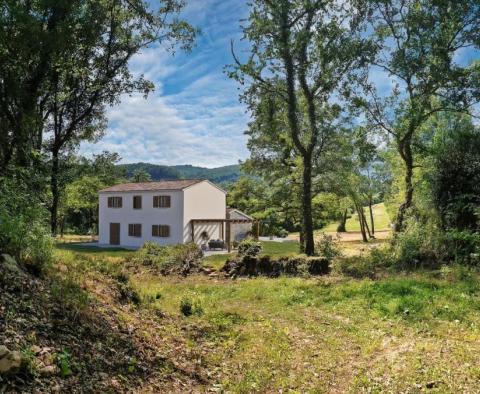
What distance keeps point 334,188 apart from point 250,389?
79.3ft

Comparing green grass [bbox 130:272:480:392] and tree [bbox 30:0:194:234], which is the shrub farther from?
tree [bbox 30:0:194:234]

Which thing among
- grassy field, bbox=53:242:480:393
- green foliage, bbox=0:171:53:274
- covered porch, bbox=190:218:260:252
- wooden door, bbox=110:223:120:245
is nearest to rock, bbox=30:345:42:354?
grassy field, bbox=53:242:480:393

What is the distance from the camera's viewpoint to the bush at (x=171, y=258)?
17.2 meters

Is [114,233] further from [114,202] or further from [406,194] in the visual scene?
[406,194]

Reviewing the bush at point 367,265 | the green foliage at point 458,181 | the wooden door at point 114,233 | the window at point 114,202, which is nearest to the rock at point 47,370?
the bush at point 367,265

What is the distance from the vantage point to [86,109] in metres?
17.9

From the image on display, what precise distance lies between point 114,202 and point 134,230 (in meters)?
3.78

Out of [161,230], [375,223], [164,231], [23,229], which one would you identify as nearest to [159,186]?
[161,230]

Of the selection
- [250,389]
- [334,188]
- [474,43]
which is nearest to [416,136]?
[474,43]

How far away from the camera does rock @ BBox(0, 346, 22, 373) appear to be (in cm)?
370

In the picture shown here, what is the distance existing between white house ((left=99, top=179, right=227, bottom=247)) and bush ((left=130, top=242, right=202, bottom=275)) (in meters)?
14.7

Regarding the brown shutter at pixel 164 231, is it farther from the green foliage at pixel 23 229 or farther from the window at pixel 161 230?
the green foliage at pixel 23 229

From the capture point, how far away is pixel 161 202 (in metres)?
35.4

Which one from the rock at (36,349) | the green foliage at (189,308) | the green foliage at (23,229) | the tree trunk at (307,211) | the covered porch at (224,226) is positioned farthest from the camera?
the covered porch at (224,226)
